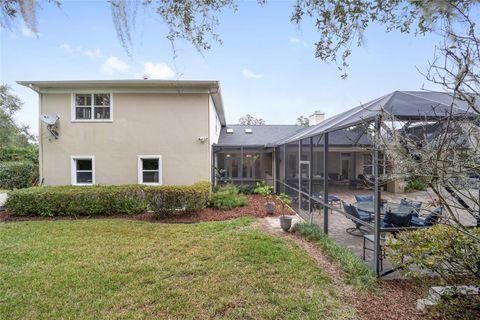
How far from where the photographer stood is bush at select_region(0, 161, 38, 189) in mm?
15727

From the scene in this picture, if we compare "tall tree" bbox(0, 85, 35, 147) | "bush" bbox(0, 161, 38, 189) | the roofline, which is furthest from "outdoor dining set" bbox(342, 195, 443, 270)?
"tall tree" bbox(0, 85, 35, 147)

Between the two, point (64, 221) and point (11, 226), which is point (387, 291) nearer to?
point (64, 221)

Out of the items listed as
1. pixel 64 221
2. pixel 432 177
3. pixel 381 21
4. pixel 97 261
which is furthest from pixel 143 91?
pixel 432 177

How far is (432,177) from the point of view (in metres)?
1.94

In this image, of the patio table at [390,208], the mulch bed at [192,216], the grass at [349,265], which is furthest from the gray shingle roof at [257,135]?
the grass at [349,265]

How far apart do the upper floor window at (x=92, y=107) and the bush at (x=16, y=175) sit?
25.4ft

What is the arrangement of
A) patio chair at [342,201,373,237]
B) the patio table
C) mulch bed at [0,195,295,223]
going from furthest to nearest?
mulch bed at [0,195,295,223] < patio chair at [342,201,373,237] < the patio table

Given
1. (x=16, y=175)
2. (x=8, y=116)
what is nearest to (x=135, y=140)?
(x=16, y=175)

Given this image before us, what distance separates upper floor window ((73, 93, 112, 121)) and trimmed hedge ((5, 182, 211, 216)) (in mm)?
3521

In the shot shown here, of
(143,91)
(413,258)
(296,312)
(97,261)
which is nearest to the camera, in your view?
(413,258)

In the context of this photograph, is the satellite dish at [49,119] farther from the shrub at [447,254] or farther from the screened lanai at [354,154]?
the shrub at [447,254]

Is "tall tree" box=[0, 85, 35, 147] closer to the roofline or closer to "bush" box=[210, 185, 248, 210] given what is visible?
the roofline

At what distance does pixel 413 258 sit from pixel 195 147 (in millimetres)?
9198

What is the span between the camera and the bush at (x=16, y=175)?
51.6ft
